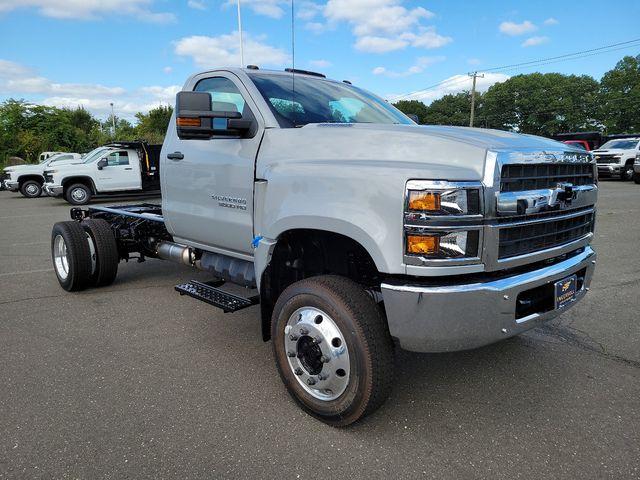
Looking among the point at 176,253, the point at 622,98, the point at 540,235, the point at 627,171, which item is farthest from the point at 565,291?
the point at 622,98

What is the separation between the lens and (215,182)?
3.64m

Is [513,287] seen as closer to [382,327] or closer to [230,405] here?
[382,327]

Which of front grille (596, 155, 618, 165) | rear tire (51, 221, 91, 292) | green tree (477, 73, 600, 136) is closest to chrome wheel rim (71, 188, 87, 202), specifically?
rear tire (51, 221, 91, 292)

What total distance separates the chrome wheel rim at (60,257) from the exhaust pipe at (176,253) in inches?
50.3

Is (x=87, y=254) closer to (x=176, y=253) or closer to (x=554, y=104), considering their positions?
(x=176, y=253)

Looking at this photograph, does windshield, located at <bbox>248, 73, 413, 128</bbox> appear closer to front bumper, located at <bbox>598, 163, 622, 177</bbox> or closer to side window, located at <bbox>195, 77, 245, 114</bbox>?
side window, located at <bbox>195, 77, 245, 114</bbox>

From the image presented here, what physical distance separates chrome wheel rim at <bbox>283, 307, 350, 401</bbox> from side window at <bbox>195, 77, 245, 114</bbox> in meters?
1.66

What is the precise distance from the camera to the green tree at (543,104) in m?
70.2

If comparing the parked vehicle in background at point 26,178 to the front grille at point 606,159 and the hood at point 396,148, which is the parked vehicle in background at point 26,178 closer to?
the hood at point 396,148

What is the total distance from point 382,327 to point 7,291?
15.8 feet

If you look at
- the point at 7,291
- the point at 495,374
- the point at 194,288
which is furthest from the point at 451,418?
the point at 7,291

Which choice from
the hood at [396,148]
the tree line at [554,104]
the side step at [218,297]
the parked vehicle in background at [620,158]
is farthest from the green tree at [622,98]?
the side step at [218,297]

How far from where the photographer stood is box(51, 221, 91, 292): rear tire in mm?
5055

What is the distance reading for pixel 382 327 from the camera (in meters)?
2.48
